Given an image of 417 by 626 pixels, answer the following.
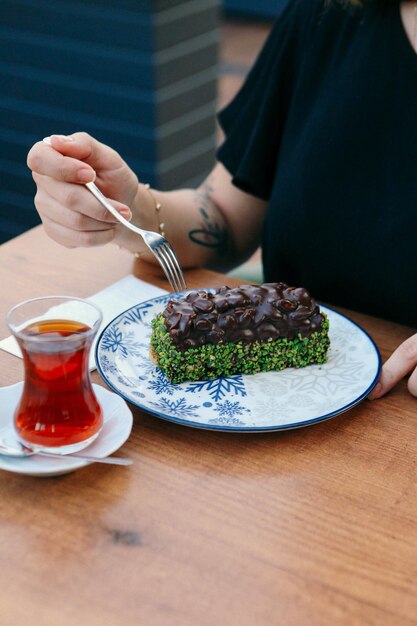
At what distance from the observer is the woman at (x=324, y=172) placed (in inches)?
49.6

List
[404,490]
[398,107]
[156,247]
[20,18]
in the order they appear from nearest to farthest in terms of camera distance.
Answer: [404,490] < [156,247] < [398,107] < [20,18]

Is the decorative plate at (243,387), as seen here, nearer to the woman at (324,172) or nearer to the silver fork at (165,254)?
the silver fork at (165,254)

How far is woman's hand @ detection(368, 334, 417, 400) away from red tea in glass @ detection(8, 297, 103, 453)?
1.24 ft

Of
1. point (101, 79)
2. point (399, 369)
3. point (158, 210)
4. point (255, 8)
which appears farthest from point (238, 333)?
point (255, 8)

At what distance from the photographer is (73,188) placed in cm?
108

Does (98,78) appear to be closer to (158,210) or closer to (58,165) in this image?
(158,210)

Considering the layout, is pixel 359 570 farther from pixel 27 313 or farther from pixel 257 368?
pixel 27 313

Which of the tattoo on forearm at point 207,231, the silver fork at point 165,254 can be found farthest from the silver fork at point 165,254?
the tattoo on forearm at point 207,231

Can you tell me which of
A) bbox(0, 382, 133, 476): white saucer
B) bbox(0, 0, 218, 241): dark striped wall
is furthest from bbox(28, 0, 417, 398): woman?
bbox(0, 0, 218, 241): dark striped wall

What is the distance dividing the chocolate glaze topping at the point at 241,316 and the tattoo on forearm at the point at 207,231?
415 millimetres

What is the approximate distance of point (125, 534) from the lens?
0.75 meters

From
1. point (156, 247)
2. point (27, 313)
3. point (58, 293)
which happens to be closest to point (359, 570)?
point (27, 313)

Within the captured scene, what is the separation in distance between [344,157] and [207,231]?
30cm

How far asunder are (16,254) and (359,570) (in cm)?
86
